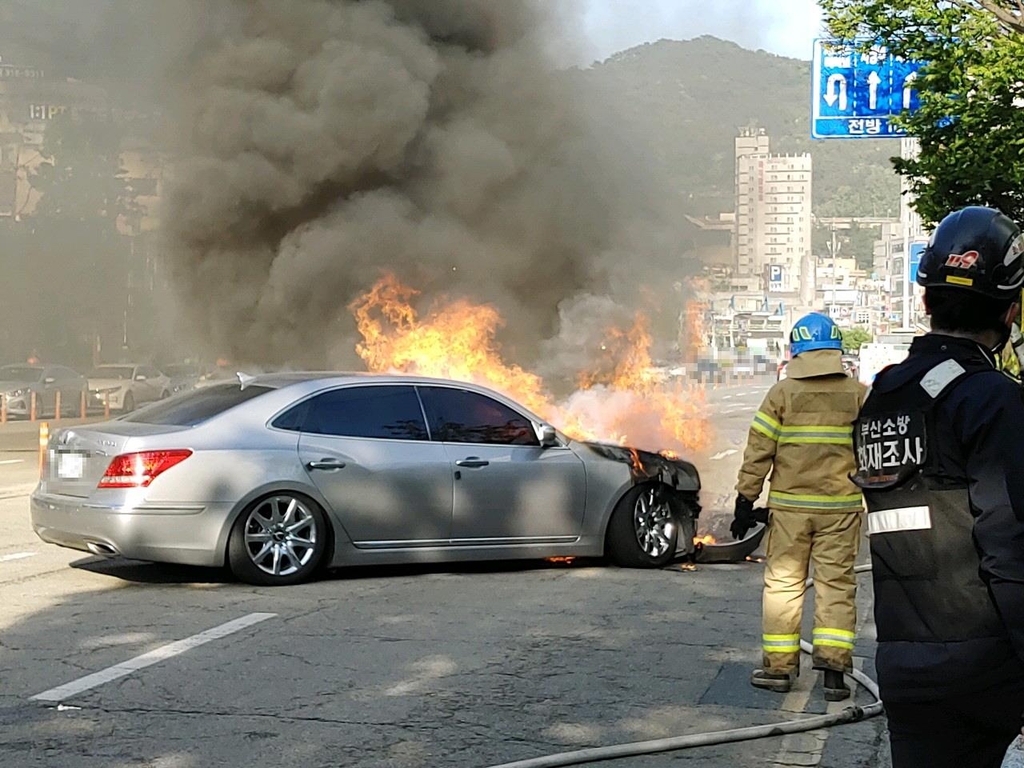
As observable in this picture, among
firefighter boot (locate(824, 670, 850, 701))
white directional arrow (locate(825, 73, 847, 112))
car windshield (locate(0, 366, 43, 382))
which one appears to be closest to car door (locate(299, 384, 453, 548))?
firefighter boot (locate(824, 670, 850, 701))

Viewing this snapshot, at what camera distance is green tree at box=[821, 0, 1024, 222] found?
17.4 meters

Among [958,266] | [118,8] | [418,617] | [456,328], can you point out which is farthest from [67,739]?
[118,8]

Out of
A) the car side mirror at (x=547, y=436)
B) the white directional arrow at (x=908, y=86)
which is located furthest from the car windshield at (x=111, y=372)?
the car side mirror at (x=547, y=436)

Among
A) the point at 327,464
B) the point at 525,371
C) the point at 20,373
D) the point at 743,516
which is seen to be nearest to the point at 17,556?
the point at 327,464

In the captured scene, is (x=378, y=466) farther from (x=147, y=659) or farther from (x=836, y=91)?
(x=836, y=91)

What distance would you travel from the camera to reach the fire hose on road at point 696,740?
4.84 meters

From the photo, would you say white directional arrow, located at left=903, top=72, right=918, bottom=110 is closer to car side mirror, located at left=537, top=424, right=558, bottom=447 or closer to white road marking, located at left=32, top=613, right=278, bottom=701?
car side mirror, located at left=537, top=424, right=558, bottom=447

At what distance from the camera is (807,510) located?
609 cm

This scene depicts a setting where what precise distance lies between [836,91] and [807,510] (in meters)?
18.8

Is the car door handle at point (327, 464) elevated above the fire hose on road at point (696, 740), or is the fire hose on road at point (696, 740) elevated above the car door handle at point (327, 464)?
the car door handle at point (327, 464)

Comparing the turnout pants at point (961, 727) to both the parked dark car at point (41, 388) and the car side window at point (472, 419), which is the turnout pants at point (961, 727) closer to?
the car side window at point (472, 419)

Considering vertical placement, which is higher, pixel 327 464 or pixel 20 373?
pixel 20 373

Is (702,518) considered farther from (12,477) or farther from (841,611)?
(12,477)

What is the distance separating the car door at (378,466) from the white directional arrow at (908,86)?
39.4 ft
